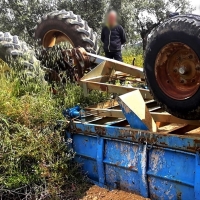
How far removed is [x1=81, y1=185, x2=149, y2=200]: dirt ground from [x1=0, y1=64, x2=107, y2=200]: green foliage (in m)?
0.11

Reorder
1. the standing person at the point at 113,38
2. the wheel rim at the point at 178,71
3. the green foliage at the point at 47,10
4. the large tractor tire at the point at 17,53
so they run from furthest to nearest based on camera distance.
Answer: the green foliage at the point at 47,10, the standing person at the point at 113,38, the large tractor tire at the point at 17,53, the wheel rim at the point at 178,71

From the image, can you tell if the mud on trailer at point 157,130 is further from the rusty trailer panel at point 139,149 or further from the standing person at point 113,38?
the standing person at point 113,38

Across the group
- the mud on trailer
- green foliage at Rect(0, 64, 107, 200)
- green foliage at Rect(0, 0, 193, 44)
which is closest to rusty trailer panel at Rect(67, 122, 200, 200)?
the mud on trailer

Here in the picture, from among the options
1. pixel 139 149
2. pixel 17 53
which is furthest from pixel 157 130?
pixel 17 53

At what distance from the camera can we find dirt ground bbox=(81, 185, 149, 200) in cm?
346

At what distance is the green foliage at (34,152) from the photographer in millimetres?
3754

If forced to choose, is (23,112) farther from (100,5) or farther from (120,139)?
→ (100,5)

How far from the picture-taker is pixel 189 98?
2969 mm

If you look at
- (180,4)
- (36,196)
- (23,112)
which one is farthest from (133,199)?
(180,4)

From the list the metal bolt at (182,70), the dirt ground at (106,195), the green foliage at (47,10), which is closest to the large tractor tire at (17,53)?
the dirt ground at (106,195)

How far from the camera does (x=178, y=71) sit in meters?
3.19

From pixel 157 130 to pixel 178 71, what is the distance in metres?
0.67

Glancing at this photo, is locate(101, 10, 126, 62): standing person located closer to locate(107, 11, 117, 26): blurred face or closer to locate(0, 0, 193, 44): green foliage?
locate(107, 11, 117, 26): blurred face

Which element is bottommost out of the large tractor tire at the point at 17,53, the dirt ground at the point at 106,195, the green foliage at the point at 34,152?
the dirt ground at the point at 106,195
